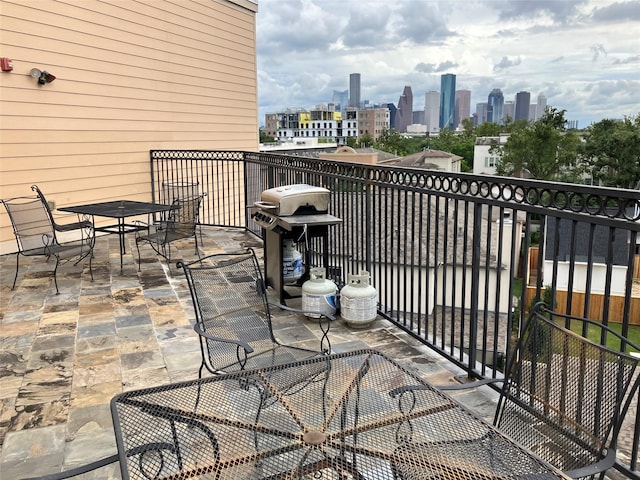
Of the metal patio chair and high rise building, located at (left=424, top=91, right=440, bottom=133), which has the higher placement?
high rise building, located at (left=424, top=91, right=440, bottom=133)

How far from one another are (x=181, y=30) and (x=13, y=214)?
17.6ft

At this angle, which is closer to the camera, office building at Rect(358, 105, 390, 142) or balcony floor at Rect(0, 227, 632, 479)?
balcony floor at Rect(0, 227, 632, 479)

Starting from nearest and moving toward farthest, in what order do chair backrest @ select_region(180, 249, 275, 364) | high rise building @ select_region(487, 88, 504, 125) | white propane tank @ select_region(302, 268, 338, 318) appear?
1. chair backrest @ select_region(180, 249, 275, 364)
2. white propane tank @ select_region(302, 268, 338, 318)
3. high rise building @ select_region(487, 88, 504, 125)

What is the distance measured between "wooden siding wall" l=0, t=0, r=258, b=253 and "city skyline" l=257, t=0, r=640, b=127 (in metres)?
2.40

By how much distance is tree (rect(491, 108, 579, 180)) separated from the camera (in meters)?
35.8

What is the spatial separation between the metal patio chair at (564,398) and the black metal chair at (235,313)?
118cm

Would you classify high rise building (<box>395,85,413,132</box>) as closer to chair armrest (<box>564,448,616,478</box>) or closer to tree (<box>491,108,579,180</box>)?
tree (<box>491,108,579,180</box>)

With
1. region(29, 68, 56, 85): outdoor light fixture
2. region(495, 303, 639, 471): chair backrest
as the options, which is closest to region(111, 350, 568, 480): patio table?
region(495, 303, 639, 471): chair backrest

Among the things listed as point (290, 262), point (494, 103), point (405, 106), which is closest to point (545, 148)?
point (290, 262)

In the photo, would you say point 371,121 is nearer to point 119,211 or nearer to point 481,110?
point 481,110

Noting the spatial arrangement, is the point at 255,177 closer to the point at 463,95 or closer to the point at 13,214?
the point at 13,214

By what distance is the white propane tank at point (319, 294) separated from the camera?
4145 millimetres

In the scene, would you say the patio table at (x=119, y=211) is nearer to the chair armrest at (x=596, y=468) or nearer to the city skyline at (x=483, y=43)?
the chair armrest at (x=596, y=468)

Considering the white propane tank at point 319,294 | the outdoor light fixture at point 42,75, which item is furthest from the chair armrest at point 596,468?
the outdoor light fixture at point 42,75
